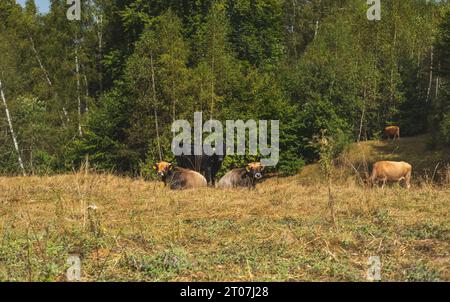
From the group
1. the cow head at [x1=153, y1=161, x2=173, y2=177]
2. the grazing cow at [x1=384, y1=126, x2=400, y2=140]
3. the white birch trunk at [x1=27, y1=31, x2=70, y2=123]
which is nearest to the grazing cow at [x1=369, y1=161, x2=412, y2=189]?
the cow head at [x1=153, y1=161, x2=173, y2=177]

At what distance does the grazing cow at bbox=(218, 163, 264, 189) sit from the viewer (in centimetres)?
1614

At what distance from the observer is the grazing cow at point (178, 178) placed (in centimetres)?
1523

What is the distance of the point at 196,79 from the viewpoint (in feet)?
82.6

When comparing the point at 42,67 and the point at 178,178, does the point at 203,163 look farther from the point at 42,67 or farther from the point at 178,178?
the point at 42,67

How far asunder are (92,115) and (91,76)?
31.4 feet

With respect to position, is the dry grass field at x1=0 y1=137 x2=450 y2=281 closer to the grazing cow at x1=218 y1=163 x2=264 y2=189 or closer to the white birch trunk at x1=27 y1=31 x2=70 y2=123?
the grazing cow at x1=218 y1=163 x2=264 y2=189

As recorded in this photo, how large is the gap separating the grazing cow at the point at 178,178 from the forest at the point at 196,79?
7261mm

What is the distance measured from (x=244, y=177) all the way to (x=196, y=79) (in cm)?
1020

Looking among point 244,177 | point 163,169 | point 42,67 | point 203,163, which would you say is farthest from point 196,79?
point 42,67

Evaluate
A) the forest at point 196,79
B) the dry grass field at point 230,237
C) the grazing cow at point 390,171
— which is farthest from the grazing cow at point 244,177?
the forest at point 196,79

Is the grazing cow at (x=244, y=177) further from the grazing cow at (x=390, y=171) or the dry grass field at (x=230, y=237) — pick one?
the grazing cow at (x=390, y=171)

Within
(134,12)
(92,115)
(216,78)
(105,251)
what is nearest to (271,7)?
(134,12)

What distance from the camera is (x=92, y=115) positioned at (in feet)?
102
